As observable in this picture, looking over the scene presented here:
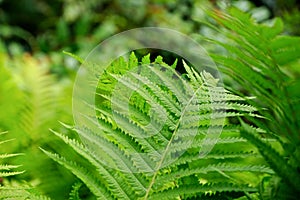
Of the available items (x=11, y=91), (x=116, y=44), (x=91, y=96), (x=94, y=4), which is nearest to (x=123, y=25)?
(x=94, y=4)

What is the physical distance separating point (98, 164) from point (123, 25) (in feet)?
11.1

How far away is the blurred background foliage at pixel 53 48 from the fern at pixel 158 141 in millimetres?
170

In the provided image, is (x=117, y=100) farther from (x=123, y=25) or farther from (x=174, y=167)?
(x=123, y=25)

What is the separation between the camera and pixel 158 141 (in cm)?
51

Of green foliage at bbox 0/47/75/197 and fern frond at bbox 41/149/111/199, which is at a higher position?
green foliage at bbox 0/47/75/197

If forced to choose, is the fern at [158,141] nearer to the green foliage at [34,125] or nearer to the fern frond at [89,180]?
the fern frond at [89,180]

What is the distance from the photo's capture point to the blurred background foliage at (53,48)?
0.80m

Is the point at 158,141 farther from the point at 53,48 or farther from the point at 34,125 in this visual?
the point at 53,48

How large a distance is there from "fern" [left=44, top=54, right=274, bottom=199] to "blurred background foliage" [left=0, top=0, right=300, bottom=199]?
17cm

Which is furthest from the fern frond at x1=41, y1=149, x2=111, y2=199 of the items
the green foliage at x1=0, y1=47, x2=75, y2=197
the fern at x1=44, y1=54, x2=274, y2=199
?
the green foliage at x1=0, y1=47, x2=75, y2=197

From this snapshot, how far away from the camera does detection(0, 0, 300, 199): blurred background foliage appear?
0.80 m

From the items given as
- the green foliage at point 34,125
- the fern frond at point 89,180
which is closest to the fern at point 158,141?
the fern frond at point 89,180

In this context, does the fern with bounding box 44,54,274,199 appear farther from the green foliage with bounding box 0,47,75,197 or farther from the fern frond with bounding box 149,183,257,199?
the green foliage with bounding box 0,47,75,197

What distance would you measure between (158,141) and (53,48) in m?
2.45
